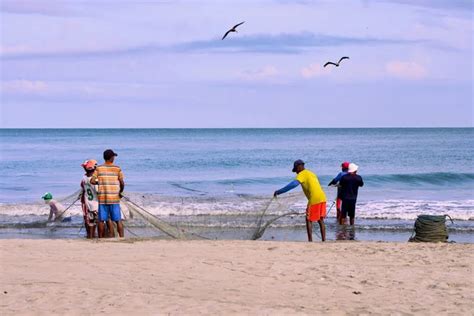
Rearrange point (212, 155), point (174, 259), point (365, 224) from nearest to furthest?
point (174, 259)
point (365, 224)
point (212, 155)

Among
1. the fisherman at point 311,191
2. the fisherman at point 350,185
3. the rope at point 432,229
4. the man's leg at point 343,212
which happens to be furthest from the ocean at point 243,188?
the rope at point 432,229

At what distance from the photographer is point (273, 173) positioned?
36844mm

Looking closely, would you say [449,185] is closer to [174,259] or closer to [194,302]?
[174,259]

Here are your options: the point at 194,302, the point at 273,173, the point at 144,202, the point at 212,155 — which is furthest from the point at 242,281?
the point at 212,155

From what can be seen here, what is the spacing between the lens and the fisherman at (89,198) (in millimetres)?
12242

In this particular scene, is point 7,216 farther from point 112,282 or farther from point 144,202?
point 112,282

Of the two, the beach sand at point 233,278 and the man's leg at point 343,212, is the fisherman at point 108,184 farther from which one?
the man's leg at point 343,212

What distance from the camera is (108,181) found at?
11.7 m

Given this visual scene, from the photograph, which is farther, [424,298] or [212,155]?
[212,155]

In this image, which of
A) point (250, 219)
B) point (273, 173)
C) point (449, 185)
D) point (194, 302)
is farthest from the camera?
point (273, 173)

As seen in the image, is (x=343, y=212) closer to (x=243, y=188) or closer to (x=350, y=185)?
(x=350, y=185)

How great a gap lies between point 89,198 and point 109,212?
0.66 metres

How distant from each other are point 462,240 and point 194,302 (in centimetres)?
824

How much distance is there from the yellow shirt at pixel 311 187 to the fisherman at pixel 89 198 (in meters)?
3.27
